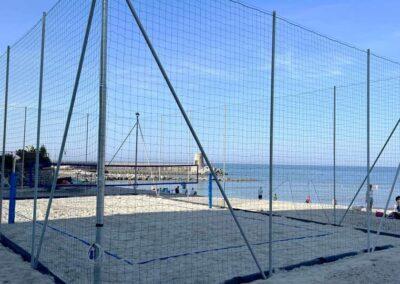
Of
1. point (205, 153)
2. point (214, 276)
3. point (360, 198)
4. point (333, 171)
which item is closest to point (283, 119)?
point (205, 153)

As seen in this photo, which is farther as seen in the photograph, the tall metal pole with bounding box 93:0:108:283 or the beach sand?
the beach sand

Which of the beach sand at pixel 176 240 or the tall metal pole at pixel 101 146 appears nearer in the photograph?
the tall metal pole at pixel 101 146

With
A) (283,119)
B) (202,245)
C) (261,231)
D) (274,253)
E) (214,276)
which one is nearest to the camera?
(214,276)

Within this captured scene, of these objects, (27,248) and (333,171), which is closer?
(27,248)

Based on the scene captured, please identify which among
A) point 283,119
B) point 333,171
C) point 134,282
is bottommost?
point 134,282

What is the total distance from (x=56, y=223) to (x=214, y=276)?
4071 millimetres

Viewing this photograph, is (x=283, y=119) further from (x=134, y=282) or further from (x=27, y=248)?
(x=27, y=248)

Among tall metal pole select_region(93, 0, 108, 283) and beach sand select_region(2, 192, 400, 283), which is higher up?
tall metal pole select_region(93, 0, 108, 283)

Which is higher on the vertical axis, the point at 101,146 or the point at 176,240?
the point at 101,146

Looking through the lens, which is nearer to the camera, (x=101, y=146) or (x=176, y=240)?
(x=101, y=146)

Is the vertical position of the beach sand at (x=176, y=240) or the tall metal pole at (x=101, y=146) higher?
the tall metal pole at (x=101, y=146)

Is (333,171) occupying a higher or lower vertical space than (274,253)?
higher

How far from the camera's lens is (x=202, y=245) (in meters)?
5.94

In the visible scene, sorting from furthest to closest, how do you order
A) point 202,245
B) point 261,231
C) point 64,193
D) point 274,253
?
point 64,193 → point 261,231 → point 202,245 → point 274,253
